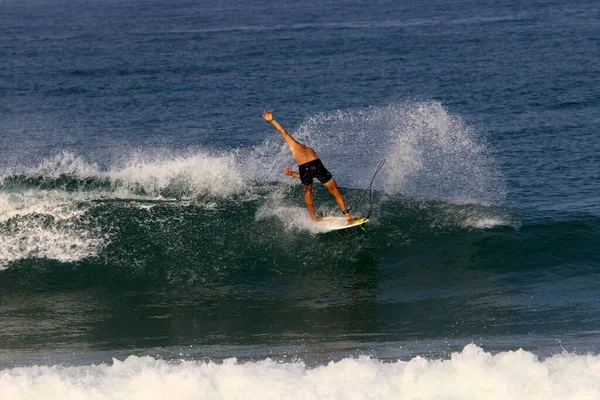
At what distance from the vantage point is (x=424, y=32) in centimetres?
4538

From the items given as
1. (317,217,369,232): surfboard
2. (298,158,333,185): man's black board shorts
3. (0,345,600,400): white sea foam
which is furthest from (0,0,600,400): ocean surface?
(298,158,333,185): man's black board shorts

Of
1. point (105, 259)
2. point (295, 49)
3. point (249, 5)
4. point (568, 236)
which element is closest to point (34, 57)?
point (295, 49)

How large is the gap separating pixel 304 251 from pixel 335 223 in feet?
2.46

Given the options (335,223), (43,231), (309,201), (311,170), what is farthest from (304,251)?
(43,231)

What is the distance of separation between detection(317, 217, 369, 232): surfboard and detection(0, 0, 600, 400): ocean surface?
0.18 m

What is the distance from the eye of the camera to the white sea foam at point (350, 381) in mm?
9484

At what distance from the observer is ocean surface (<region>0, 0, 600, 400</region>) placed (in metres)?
9.87

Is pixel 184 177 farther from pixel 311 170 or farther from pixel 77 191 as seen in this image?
pixel 311 170

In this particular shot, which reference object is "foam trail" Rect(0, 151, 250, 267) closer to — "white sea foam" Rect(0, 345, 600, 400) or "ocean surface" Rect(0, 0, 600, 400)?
"ocean surface" Rect(0, 0, 600, 400)

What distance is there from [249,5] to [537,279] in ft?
184

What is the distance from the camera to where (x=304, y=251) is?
48.1ft

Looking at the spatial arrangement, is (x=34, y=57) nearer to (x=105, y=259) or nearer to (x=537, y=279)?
(x=105, y=259)

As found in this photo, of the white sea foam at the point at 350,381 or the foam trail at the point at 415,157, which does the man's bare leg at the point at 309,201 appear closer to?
the foam trail at the point at 415,157

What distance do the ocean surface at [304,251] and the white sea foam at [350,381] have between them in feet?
0.08
